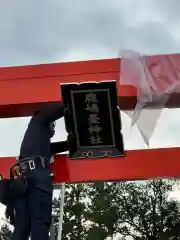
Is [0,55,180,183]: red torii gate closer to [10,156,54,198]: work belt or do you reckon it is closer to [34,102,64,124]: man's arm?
[34,102,64,124]: man's arm

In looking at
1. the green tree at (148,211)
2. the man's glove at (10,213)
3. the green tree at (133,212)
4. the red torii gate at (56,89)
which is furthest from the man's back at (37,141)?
the green tree at (148,211)

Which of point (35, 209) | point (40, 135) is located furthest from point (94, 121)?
point (35, 209)

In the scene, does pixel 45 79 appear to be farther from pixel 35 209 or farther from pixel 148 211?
pixel 148 211

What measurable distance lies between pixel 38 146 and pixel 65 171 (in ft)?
5.38

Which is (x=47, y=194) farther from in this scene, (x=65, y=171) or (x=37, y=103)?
(x=65, y=171)

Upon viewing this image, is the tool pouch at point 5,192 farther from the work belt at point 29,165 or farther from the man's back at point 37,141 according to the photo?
the man's back at point 37,141

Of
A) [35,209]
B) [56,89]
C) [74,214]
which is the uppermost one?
[74,214]

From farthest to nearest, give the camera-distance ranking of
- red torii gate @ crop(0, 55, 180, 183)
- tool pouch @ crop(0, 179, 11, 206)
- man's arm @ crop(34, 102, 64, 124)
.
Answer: red torii gate @ crop(0, 55, 180, 183) < man's arm @ crop(34, 102, 64, 124) < tool pouch @ crop(0, 179, 11, 206)

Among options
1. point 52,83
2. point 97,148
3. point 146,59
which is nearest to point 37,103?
point 52,83

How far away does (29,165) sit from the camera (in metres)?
2.21

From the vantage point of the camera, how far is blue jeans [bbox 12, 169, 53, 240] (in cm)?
207

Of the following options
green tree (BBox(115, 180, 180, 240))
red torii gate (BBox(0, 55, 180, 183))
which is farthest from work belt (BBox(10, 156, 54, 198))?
green tree (BBox(115, 180, 180, 240))

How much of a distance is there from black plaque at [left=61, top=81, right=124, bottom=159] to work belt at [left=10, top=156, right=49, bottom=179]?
764mm

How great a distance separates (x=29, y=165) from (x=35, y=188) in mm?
126
